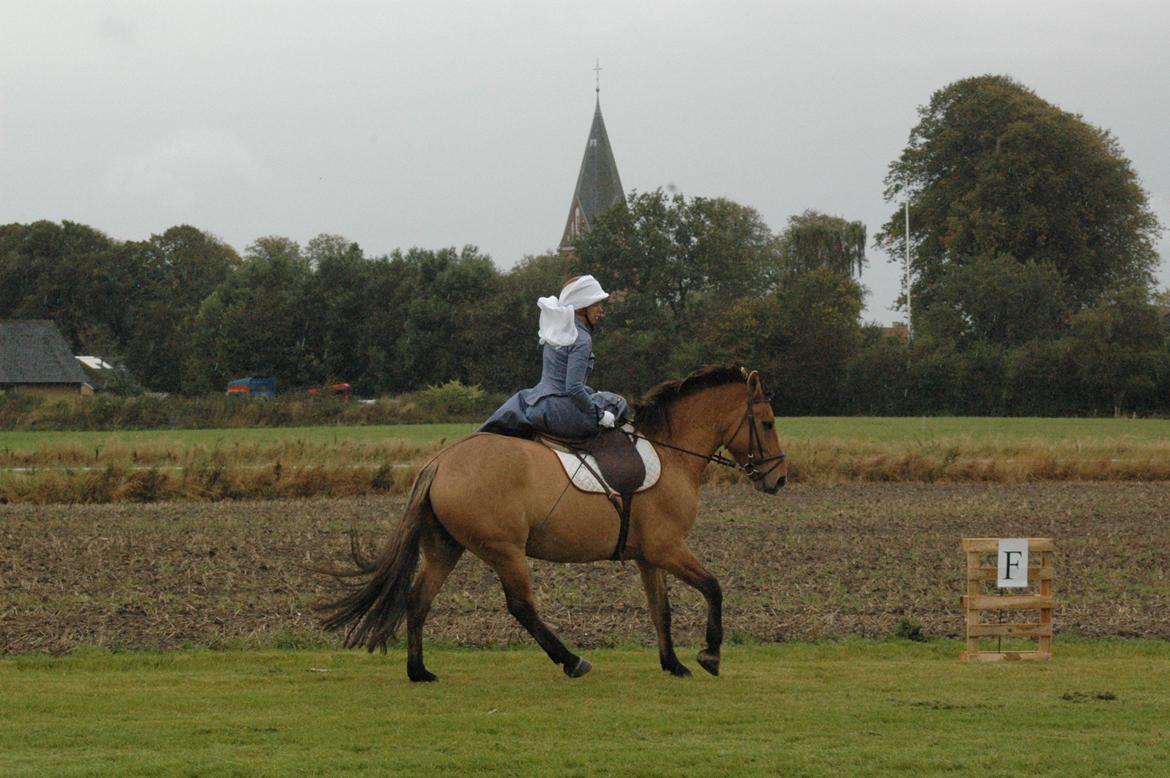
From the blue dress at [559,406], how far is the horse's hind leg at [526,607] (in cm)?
95

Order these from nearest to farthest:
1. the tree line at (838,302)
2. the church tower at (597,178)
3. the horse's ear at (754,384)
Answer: the horse's ear at (754,384)
the tree line at (838,302)
the church tower at (597,178)

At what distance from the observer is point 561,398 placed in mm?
9844

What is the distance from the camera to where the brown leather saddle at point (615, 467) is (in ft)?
31.9

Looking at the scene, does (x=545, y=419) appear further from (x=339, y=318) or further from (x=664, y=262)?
(x=339, y=318)

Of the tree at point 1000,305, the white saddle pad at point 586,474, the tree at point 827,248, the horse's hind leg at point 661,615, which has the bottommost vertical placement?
the horse's hind leg at point 661,615

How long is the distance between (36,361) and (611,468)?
263 ft

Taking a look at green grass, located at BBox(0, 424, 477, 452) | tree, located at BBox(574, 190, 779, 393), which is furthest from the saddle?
tree, located at BBox(574, 190, 779, 393)

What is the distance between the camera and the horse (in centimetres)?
932

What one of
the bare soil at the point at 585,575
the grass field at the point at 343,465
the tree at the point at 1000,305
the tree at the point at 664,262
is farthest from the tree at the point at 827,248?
the bare soil at the point at 585,575

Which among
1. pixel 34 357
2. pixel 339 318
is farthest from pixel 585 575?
pixel 34 357

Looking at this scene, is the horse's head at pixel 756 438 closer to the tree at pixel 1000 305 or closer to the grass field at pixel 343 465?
the grass field at pixel 343 465

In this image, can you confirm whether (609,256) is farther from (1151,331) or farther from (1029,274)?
(1151,331)

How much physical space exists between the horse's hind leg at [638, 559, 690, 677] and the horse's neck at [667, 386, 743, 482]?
0.78 m

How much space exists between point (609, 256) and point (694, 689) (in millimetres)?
68129
